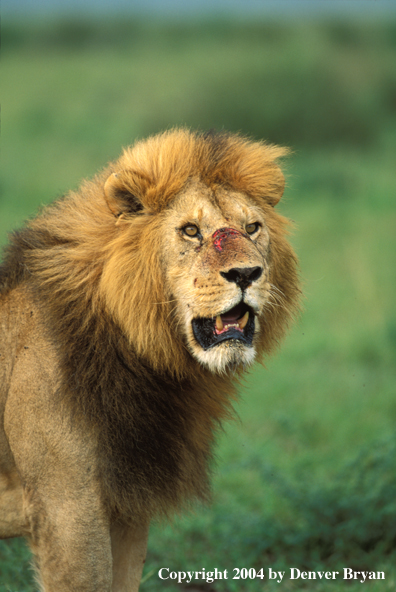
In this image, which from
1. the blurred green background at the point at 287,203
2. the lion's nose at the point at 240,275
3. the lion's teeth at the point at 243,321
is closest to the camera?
the lion's nose at the point at 240,275

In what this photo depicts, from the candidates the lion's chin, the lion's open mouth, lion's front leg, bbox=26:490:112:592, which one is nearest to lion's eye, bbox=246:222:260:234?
the lion's open mouth

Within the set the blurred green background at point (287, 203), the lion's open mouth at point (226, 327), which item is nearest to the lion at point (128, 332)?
the lion's open mouth at point (226, 327)

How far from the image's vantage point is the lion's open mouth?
2.95 metres

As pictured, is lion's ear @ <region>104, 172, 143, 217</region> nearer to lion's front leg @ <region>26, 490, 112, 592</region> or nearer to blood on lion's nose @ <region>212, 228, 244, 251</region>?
blood on lion's nose @ <region>212, 228, 244, 251</region>

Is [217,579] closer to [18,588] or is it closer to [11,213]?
[18,588]

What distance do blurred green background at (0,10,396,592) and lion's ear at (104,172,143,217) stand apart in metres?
1.00

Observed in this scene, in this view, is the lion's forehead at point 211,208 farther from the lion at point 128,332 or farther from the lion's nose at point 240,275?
the lion's nose at point 240,275

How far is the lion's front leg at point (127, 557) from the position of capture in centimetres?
349

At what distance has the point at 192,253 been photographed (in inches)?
119

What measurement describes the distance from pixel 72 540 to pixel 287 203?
10.7 metres

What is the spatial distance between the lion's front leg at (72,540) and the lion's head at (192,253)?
675 millimetres

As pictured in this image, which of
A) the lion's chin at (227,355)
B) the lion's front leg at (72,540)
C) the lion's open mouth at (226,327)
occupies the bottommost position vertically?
the lion's front leg at (72,540)

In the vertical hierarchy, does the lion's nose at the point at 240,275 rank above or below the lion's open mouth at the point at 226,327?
above

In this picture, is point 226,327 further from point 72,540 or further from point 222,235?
point 72,540
